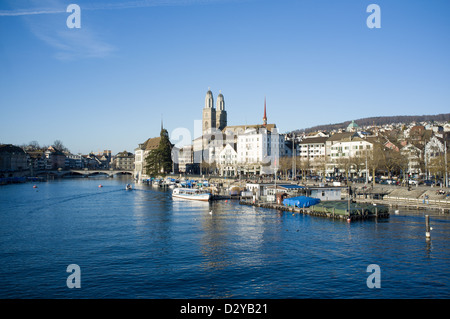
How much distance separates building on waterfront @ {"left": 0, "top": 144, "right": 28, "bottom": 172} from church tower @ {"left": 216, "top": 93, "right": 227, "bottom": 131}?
73072mm

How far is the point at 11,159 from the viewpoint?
140 meters

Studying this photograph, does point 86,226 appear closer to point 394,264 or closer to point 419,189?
point 394,264

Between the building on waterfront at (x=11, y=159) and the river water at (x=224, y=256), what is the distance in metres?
105

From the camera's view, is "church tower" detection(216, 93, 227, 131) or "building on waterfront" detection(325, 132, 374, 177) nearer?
"building on waterfront" detection(325, 132, 374, 177)

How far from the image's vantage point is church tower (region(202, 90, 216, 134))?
14425 cm

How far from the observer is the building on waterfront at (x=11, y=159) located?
13500 centimetres

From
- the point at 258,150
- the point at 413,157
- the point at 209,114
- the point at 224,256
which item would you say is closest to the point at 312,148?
the point at 258,150

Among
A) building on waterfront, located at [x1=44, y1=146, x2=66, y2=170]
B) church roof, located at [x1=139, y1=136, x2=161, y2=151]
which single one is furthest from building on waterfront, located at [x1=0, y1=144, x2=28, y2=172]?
church roof, located at [x1=139, y1=136, x2=161, y2=151]

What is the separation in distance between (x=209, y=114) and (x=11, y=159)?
2851 inches

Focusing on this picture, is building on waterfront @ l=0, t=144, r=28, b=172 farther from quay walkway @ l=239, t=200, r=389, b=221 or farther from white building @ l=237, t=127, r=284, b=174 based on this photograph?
quay walkway @ l=239, t=200, r=389, b=221

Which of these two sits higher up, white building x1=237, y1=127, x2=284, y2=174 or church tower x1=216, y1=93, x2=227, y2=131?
church tower x1=216, y1=93, x2=227, y2=131

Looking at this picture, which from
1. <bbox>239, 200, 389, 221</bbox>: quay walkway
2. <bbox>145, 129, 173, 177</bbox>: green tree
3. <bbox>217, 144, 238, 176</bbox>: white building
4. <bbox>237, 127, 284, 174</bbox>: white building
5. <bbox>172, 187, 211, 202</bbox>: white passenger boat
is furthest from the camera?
<bbox>145, 129, 173, 177</bbox>: green tree

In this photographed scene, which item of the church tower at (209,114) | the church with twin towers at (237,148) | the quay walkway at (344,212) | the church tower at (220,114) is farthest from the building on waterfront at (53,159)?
the quay walkway at (344,212)
